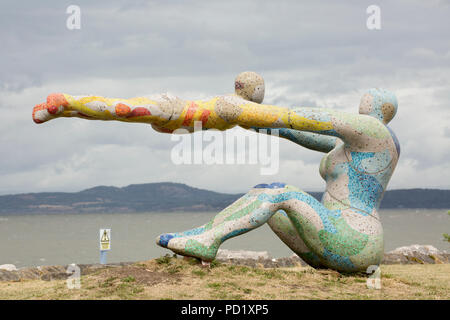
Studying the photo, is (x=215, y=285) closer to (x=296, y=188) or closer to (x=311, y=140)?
(x=296, y=188)

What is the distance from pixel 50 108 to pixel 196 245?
1.94 meters

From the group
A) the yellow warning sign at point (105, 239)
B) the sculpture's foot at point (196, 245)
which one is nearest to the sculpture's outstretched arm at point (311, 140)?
the sculpture's foot at point (196, 245)

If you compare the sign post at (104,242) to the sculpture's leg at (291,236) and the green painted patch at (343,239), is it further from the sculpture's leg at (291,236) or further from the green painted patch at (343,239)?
the green painted patch at (343,239)

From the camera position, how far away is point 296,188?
6.17 m

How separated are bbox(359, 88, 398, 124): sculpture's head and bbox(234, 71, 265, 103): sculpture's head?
1325 mm

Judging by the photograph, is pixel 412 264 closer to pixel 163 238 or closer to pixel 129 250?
pixel 163 238

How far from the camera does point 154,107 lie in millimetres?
5582

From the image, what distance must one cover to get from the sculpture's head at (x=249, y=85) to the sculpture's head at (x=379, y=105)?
1325mm

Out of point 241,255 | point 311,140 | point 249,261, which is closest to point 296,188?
point 311,140

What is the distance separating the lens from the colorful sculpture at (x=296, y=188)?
560 cm

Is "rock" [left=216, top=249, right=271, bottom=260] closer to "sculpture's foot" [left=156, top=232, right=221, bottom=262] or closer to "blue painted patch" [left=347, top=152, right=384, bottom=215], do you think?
"blue painted patch" [left=347, top=152, right=384, bottom=215]

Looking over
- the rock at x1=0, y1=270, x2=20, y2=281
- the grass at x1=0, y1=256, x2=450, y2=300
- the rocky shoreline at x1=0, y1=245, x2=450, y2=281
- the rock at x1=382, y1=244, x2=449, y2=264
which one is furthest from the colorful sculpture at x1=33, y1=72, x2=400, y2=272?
the rock at x1=382, y1=244, x2=449, y2=264
